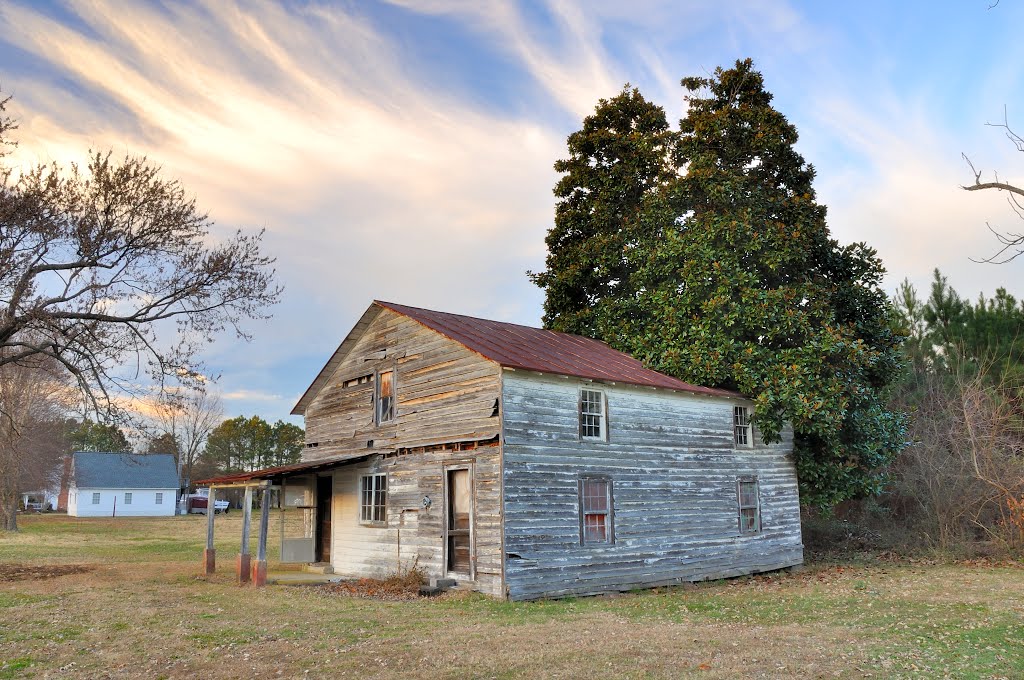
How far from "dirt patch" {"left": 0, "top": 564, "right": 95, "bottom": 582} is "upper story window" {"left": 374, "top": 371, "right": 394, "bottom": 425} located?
9.50 meters

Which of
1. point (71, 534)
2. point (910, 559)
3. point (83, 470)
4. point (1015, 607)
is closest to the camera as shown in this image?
point (1015, 607)

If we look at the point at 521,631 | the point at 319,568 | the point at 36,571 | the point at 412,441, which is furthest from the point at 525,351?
the point at 36,571

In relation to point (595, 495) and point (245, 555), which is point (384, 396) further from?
point (595, 495)

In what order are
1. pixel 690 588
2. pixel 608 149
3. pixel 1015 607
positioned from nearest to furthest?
pixel 1015 607 < pixel 690 588 < pixel 608 149

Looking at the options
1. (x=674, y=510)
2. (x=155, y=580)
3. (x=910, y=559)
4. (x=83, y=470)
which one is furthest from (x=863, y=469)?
(x=83, y=470)

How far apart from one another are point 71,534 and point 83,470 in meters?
28.1

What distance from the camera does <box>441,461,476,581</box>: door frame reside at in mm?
16719

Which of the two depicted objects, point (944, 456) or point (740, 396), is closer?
point (740, 396)

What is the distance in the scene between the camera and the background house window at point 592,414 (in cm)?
1805

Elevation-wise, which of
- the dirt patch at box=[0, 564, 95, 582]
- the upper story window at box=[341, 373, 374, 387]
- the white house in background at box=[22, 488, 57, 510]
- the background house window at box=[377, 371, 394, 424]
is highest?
the upper story window at box=[341, 373, 374, 387]

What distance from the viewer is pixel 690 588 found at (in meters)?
18.8

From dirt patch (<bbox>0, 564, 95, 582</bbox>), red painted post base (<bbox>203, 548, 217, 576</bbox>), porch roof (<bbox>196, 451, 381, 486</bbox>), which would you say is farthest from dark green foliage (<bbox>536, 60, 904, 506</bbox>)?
dirt patch (<bbox>0, 564, 95, 582</bbox>)

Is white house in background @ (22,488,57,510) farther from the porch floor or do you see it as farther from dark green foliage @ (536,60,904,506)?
dark green foliage @ (536,60,904,506)

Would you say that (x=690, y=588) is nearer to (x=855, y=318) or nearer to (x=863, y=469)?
(x=863, y=469)
